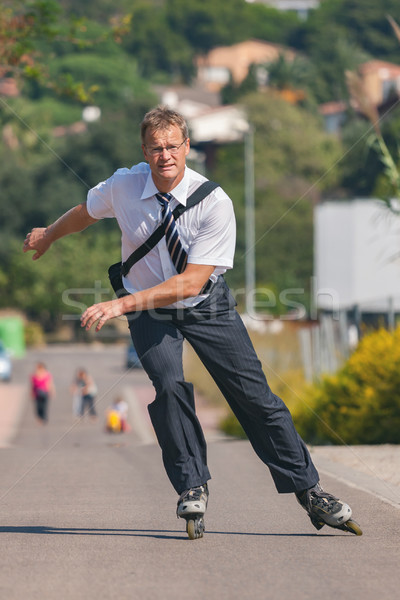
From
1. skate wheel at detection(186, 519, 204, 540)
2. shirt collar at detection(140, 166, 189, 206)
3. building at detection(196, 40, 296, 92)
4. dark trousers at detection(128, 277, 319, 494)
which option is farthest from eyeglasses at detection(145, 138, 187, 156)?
building at detection(196, 40, 296, 92)

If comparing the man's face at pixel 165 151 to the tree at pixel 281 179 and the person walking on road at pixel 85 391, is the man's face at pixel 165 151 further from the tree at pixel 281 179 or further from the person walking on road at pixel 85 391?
the tree at pixel 281 179

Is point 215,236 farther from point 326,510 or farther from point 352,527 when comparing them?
point 352,527

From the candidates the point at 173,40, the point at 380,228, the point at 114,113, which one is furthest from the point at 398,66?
the point at 380,228

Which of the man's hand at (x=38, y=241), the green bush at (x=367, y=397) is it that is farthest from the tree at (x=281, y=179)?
the man's hand at (x=38, y=241)

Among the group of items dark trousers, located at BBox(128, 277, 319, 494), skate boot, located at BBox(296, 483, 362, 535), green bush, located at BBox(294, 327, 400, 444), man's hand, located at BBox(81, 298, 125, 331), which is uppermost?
man's hand, located at BBox(81, 298, 125, 331)

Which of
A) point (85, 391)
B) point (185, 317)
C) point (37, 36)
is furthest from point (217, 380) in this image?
point (85, 391)

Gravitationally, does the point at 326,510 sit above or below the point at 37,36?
below

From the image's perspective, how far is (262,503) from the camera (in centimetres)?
660

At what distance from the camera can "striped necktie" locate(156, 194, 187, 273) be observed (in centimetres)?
520

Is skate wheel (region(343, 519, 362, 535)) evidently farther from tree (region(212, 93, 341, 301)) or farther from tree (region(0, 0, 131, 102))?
tree (region(212, 93, 341, 301))

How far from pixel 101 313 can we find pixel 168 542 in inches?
42.5

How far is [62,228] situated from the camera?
18.4ft

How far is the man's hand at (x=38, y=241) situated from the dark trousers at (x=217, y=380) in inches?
23.6

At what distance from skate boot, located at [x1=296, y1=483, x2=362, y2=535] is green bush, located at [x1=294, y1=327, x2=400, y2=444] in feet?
18.6
